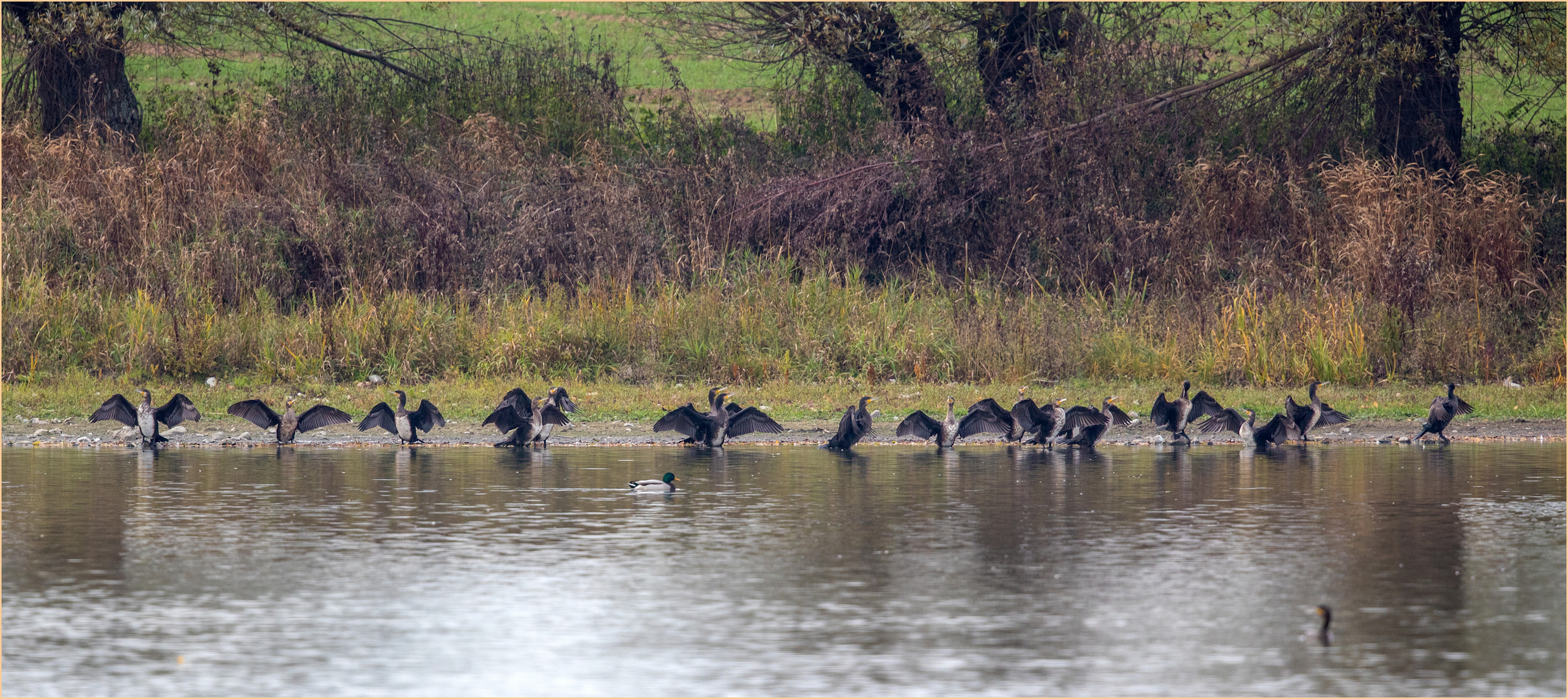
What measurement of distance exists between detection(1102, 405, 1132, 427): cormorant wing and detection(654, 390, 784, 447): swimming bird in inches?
114

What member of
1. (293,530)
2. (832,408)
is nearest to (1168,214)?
(832,408)

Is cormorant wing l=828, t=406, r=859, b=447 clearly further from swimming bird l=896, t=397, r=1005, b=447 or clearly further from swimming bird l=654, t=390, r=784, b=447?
swimming bird l=654, t=390, r=784, b=447

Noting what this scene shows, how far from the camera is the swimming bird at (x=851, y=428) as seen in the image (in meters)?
13.6

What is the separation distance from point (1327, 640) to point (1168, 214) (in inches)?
618

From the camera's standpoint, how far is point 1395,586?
25.4 feet

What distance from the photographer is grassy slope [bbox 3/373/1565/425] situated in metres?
15.3

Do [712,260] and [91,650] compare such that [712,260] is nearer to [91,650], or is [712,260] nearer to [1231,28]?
[1231,28]

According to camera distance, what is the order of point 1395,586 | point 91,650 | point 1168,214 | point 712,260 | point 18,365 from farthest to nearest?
point 1168,214 → point 712,260 → point 18,365 → point 1395,586 → point 91,650

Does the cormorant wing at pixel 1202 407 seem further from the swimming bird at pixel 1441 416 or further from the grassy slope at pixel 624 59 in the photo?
the grassy slope at pixel 624 59

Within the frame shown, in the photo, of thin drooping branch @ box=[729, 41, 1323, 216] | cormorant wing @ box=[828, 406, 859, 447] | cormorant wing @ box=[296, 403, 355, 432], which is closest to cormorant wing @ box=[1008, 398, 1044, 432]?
cormorant wing @ box=[828, 406, 859, 447]

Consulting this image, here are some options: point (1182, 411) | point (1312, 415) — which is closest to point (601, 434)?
point (1182, 411)

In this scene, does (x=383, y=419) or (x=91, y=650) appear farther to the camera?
(x=383, y=419)

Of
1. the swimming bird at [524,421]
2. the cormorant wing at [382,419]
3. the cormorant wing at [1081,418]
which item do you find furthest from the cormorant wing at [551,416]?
the cormorant wing at [1081,418]

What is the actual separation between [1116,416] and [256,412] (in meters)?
7.48
